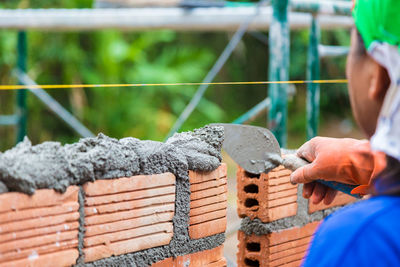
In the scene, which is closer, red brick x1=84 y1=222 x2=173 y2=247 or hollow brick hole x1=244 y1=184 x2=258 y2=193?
red brick x1=84 y1=222 x2=173 y2=247

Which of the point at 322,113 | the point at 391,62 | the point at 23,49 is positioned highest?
the point at 391,62

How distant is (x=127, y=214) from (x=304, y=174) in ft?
2.04

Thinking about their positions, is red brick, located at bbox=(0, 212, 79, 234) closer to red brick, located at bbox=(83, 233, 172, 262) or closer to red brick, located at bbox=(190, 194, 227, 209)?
red brick, located at bbox=(83, 233, 172, 262)

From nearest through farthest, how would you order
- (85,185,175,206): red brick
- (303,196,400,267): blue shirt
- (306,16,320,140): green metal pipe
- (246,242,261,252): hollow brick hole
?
(303,196,400,267): blue shirt
(85,185,175,206): red brick
(246,242,261,252): hollow brick hole
(306,16,320,140): green metal pipe

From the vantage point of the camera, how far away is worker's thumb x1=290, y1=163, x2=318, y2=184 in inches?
69.8

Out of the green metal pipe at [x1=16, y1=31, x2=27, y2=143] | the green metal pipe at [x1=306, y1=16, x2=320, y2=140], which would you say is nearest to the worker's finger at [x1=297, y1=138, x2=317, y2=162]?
the green metal pipe at [x1=306, y1=16, x2=320, y2=140]

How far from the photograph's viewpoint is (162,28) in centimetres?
485

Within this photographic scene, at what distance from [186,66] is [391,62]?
10.3 metres

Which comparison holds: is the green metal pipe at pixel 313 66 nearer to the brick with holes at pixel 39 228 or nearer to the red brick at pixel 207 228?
the red brick at pixel 207 228

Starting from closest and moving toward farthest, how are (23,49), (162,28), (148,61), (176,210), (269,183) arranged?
(176,210) → (269,183) → (162,28) → (23,49) → (148,61)

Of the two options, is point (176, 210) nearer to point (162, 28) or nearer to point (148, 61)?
point (162, 28)

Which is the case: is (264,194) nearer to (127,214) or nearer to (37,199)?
(127,214)

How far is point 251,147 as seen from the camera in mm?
1990

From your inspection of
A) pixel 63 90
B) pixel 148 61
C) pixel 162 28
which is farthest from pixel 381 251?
pixel 148 61
